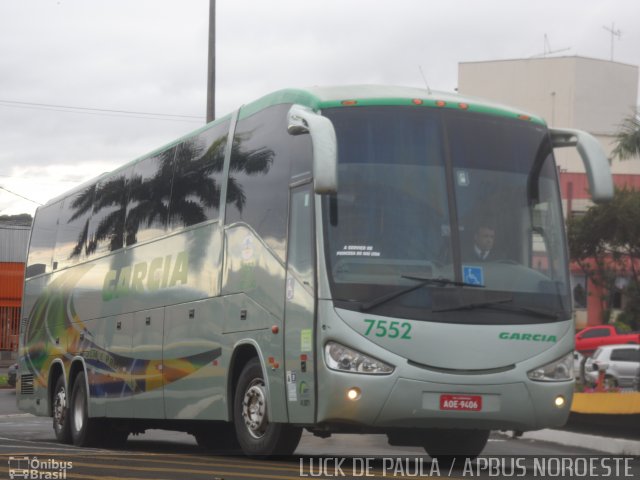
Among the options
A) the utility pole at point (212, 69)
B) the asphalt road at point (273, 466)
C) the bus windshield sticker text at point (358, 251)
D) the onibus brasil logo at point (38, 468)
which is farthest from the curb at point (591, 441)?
the utility pole at point (212, 69)

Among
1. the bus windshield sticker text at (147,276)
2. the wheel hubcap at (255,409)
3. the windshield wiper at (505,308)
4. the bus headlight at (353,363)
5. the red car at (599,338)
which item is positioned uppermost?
the red car at (599,338)

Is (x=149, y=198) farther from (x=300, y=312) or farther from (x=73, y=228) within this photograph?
(x=300, y=312)

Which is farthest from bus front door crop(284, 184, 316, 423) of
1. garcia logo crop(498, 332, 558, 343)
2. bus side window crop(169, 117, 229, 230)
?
bus side window crop(169, 117, 229, 230)

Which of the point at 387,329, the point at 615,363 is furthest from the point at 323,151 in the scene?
the point at 615,363

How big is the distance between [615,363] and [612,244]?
68.9 feet

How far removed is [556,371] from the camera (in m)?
10.9

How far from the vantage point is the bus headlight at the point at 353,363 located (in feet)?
33.6

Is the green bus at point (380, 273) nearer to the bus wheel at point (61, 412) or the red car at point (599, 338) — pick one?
the bus wheel at point (61, 412)

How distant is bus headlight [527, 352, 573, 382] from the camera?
10.7 metres

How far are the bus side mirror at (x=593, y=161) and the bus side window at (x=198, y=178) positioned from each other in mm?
3461

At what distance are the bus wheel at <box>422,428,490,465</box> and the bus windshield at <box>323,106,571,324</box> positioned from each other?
1.78 meters

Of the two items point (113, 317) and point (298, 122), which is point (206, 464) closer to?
point (298, 122)

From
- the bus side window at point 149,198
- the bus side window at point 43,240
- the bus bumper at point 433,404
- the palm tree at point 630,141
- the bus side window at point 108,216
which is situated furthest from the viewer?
the palm tree at point 630,141

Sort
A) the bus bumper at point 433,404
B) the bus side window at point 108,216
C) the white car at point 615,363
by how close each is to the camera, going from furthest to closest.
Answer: the white car at point 615,363, the bus side window at point 108,216, the bus bumper at point 433,404
